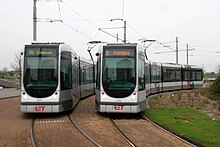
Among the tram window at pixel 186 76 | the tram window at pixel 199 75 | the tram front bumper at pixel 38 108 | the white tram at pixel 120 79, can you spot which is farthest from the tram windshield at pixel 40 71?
the tram window at pixel 199 75

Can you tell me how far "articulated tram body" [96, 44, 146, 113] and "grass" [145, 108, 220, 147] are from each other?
1355 mm

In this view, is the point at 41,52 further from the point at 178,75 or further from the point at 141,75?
the point at 178,75

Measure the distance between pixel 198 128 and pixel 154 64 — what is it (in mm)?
16562

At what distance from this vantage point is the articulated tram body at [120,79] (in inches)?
506

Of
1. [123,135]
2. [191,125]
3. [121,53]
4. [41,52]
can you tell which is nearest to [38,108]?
[41,52]

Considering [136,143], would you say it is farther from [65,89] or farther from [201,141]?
[65,89]

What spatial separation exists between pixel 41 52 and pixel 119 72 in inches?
139

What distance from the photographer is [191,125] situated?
36.9 ft

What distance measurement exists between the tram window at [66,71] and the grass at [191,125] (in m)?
4.03

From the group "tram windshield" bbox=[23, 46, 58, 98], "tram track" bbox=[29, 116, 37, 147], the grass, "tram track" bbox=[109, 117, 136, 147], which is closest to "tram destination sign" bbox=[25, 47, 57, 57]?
"tram windshield" bbox=[23, 46, 58, 98]

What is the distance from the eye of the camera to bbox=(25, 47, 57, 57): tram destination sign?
12.9 meters

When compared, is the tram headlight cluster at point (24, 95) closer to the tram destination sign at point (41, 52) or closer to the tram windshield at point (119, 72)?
the tram destination sign at point (41, 52)

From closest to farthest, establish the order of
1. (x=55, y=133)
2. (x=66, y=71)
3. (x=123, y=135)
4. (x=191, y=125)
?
(x=123, y=135), (x=55, y=133), (x=191, y=125), (x=66, y=71)

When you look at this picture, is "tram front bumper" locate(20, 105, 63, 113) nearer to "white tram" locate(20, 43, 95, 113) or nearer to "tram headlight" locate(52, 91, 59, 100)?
"white tram" locate(20, 43, 95, 113)
